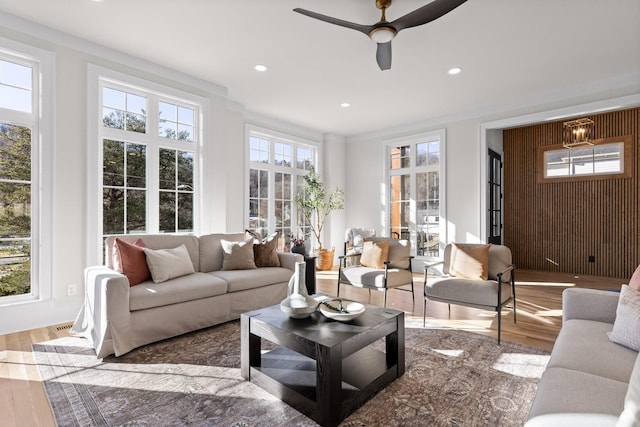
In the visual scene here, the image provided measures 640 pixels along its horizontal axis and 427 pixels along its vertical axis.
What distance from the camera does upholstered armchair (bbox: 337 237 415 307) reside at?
3771mm

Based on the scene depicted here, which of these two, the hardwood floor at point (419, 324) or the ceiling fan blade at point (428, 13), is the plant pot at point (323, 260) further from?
the ceiling fan blade at point (428, 13)

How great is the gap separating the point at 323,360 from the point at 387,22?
251 cm

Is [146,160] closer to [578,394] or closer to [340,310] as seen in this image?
[340,310]

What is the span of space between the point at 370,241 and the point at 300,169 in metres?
3.09

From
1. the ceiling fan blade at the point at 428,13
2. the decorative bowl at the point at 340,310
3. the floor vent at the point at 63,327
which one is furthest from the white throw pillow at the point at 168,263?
the ceiling fan blade at the point at 428,13

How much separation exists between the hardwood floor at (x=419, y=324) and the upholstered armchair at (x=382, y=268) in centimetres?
40

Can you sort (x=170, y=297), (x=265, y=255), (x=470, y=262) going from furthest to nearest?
(x=265, y=255) → (x=470, y=262) → (x=170, y=297)

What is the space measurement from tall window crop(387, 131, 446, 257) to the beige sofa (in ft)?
10.8

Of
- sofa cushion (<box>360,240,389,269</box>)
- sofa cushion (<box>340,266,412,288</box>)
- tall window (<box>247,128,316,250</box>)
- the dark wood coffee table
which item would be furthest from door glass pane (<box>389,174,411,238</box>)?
the dark wood coffee table

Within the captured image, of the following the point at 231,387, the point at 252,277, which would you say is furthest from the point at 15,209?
the point at 231,387

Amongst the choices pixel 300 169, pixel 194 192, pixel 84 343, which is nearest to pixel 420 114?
pixel 300 169

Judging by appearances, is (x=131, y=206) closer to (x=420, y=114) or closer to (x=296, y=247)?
(x=296, y=247)

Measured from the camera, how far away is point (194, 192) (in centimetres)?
459

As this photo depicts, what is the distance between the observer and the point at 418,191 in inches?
259
